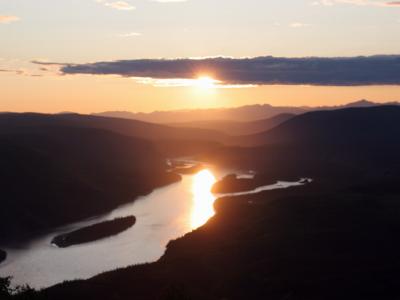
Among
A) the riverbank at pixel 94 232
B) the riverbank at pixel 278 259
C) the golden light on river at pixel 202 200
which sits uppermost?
the riverbank at pixel 278 259

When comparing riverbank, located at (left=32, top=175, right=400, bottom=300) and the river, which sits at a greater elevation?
riverbank, located at (left=32, top=175, right=400, bottom=300)

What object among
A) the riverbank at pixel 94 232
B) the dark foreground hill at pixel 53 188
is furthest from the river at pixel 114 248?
the dark foreground hill at pixel 53 188

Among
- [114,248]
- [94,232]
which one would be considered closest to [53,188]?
[94,232]

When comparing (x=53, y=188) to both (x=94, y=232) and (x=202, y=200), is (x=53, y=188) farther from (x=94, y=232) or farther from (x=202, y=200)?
(x=94, y=232)

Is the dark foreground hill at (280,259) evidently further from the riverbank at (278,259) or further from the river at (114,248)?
the river at (114,248)

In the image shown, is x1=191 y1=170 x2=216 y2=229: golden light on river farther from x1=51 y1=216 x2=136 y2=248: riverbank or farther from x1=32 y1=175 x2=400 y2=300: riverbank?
x1=51 y1=216 x2=136 y2=248: riverbank

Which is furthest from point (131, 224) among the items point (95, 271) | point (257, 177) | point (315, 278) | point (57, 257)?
point (257, 177)

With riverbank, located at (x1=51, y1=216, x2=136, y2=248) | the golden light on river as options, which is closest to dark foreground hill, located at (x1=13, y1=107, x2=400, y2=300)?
the golden light on river
